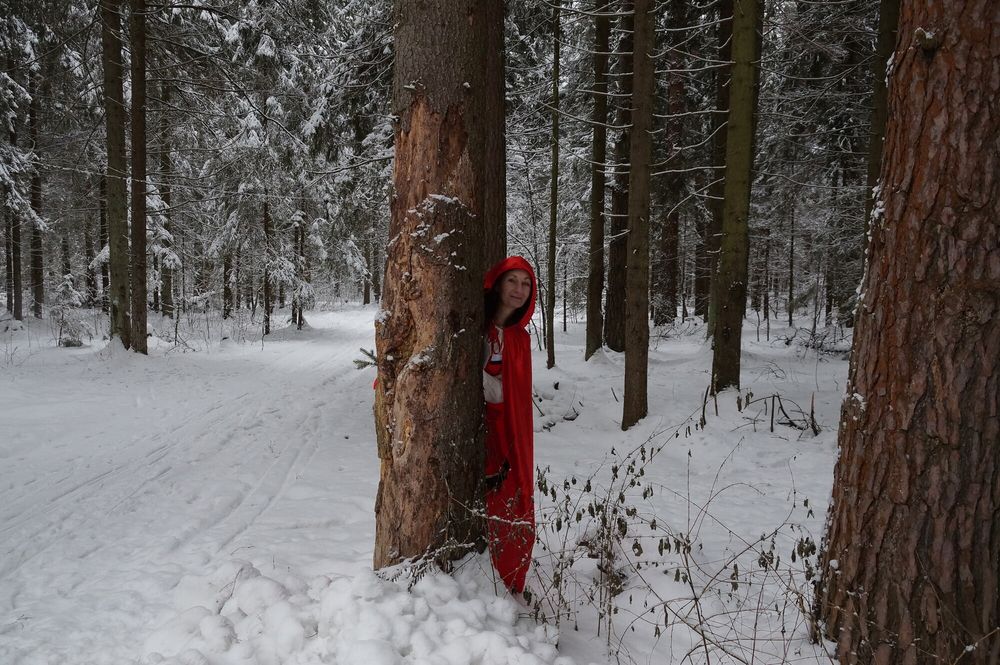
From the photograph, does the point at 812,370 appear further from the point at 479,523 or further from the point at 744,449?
the point at 479,523

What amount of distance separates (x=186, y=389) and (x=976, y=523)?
33.4ft

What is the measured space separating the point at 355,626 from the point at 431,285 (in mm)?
1645

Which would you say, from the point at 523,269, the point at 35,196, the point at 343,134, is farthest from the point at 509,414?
the point at 35,196

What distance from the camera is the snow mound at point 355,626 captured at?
2.26 metres

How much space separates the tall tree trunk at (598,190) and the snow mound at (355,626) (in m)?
8.37

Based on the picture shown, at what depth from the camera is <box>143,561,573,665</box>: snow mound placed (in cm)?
226

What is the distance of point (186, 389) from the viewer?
9.12 meters

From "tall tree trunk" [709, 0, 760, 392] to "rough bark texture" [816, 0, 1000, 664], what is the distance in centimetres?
496

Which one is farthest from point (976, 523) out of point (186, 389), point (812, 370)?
point (186, 389)

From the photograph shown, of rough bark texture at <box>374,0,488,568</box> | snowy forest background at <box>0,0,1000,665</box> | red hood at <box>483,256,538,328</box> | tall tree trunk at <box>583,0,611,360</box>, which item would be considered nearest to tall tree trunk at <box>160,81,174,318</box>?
snowy forest background at <box>0,0,1000,665</box>

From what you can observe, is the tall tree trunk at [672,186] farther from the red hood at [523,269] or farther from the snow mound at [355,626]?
the snow mound at [355,626]

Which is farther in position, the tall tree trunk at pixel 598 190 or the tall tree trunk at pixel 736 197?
the tall tree trunk at pixel 598 190

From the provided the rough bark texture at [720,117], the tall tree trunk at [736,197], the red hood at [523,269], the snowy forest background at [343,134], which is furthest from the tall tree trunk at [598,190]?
the red hood at [523,269]

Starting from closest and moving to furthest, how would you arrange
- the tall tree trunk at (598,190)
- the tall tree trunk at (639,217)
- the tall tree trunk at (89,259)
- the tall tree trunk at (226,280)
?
the tall tree trunk at (639,217)
the tall tree trunk at (598,190)
the tall tree trunk at (226,280)
the tall tree trunk at (89,259)
